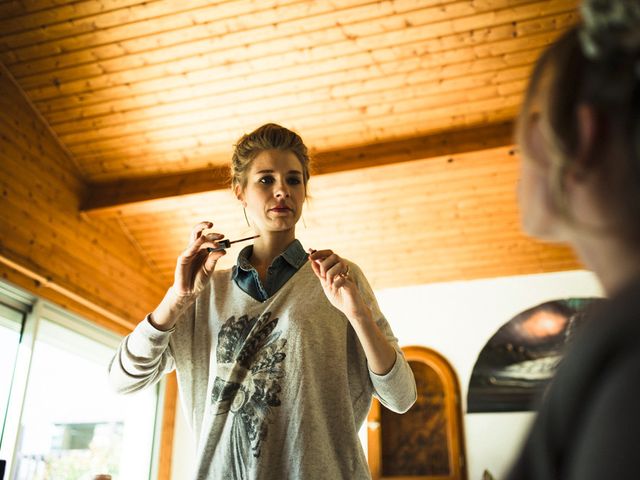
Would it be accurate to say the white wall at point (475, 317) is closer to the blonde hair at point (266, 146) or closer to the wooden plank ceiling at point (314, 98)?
the wooden plank ceiling at point (314, 98)

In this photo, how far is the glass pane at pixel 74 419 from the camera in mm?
4332

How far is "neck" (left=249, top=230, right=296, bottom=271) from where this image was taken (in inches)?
66.1

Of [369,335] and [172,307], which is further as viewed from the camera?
[172,307]

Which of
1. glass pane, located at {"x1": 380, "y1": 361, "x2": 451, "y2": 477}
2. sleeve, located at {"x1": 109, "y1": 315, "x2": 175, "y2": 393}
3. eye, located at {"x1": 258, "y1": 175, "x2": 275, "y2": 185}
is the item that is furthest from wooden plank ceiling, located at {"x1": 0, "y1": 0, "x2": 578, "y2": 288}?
sleeve, located at {"x1": 109, "y1": 315, "x2": 175, "y2": 393}

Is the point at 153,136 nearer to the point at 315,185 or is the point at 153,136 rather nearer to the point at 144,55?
the point at 144,55

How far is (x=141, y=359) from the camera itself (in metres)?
1.53

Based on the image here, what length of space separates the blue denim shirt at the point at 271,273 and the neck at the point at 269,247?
4 centimetres

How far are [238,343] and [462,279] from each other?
4.44 meters

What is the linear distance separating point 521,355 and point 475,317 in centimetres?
49

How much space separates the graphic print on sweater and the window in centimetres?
276

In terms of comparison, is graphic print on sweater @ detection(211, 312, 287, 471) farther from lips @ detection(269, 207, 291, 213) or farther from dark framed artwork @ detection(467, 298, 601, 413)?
dark framed artwork @ detection(467, 298, 601, 413)

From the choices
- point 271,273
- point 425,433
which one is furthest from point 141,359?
point 425,433

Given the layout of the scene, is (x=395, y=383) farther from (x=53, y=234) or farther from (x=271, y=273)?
(x=53, y=234)

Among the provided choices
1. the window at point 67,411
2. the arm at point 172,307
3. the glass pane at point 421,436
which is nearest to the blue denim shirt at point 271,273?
the arm at point 172,307
